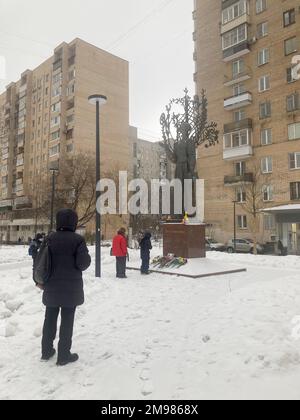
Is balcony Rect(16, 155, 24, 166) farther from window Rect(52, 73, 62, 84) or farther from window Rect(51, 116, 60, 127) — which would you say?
window Rect(52, 73, 62, 84)

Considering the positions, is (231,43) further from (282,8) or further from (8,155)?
(8,155)

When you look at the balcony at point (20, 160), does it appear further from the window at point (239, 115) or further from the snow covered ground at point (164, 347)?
the snow covered ground at point (164, 347)

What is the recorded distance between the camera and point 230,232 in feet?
125

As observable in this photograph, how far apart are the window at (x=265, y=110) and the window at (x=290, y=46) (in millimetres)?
5101

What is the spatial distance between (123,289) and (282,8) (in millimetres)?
36906

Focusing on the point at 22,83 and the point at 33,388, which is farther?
the point at 22,83

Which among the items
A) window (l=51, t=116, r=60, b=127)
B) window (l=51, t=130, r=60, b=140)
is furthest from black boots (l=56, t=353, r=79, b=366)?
window (l=51, t=116, r=60, b=127)

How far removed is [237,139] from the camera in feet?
127

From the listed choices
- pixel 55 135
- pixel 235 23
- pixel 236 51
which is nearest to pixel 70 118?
pixel 55 135

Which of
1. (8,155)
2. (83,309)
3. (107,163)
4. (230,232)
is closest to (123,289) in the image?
(83,309)

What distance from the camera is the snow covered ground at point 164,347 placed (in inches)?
140

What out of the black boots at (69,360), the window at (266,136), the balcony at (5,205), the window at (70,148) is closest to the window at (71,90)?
the window at (70,148)

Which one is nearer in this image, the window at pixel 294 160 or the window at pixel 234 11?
the window at pixel 294 160
